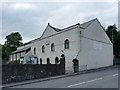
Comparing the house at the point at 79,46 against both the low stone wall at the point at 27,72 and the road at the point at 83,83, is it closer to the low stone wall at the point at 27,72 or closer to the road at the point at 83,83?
the low stone wall at the point at 27,72

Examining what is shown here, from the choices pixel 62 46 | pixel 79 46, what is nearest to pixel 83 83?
pixel 79 46

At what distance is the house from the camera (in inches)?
1479

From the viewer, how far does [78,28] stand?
37375 millimetres

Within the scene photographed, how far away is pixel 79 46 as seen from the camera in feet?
122

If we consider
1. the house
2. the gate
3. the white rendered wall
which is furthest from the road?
the white rendered wall

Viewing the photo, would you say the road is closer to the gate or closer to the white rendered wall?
the gate

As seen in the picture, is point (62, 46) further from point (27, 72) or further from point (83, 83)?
point (83, 83)

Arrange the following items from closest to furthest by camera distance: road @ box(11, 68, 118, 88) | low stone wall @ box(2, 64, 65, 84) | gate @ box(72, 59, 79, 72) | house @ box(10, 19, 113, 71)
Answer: road @ box(11, 68, 118, 88), low stone wall @ box(2, 64, 65, 84), gate @ box(72, 59, 79, 72), house @ box(10, 19, 113, 71)

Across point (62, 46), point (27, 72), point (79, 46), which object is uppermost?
point (62, 46)

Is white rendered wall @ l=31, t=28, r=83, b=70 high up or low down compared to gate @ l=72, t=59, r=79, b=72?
up

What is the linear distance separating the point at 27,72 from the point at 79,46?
558 inches

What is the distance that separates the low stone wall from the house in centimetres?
780

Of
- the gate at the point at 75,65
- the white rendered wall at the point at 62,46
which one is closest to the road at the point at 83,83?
the gate at the point at 75,65

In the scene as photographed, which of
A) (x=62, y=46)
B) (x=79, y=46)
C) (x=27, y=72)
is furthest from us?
(x=62, y=46)
